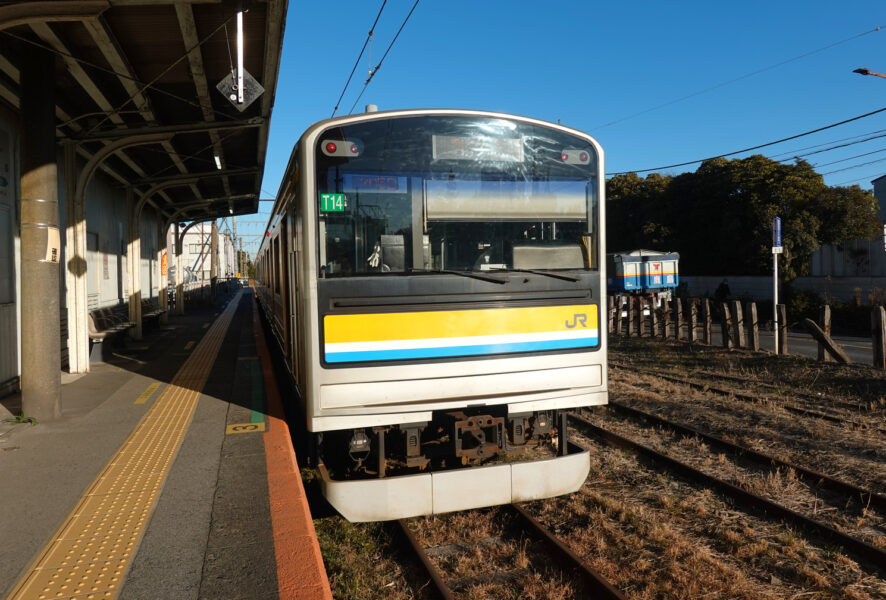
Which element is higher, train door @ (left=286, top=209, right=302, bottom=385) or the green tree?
the green tree

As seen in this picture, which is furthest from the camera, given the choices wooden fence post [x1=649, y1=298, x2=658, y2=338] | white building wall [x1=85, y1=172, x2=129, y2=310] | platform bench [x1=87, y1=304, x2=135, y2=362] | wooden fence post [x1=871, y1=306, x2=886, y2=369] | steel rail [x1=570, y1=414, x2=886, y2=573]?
wooden fence post [x1=649, y1=298, x2=658, y2=338]

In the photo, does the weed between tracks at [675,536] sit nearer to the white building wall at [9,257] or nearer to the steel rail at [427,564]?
the steel rail at [427,564]

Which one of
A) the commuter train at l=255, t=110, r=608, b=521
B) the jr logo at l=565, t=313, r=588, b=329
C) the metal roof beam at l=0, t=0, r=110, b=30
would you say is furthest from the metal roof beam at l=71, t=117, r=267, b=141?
the jr logo at l=565, t=313, r=588, b=329

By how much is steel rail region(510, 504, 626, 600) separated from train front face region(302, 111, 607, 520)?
10.1 inches

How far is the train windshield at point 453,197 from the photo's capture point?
4258mm

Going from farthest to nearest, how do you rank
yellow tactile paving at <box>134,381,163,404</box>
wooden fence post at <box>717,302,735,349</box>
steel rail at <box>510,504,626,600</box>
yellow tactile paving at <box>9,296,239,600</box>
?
wooden fence post at <box>717,302,735,349</box>
yellow tactile paving at <box>134,381,163,404</box>
steel rail at <box>510,504,626,600</box>
yellow tactile paving at <box>9,296,239,600</box>

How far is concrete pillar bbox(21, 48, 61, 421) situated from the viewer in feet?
20.2

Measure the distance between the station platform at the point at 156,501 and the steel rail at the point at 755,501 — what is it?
11.3 feet

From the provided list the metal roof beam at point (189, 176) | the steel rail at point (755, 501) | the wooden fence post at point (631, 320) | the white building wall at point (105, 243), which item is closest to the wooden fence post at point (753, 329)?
the wooden fence post at point (631, 320)

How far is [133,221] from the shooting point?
1379 centimetres

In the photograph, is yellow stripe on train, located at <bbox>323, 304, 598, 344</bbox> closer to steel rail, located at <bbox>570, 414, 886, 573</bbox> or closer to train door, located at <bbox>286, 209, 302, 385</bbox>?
train door, located at <bbox>286, 209, 302, 385</bbox>

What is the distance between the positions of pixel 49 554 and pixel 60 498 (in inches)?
35.9

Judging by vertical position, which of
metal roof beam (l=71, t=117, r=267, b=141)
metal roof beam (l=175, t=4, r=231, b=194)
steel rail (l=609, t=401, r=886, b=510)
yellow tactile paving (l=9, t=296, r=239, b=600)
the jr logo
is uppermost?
metal roof beam (l=175, t=4, r=231, b=194)

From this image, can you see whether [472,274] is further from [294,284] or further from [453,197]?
[294,284]
